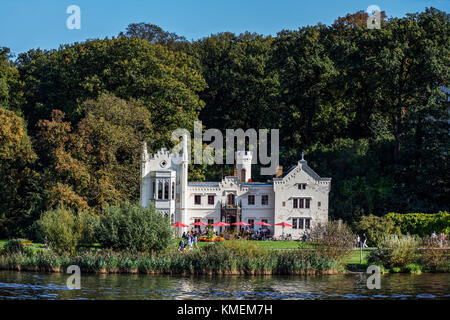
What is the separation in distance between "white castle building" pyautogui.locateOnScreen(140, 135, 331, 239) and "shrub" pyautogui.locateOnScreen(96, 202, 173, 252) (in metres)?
15.3

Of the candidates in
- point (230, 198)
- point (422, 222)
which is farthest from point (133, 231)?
point (422, 222)

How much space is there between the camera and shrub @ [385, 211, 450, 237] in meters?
57.4

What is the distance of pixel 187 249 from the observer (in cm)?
5244

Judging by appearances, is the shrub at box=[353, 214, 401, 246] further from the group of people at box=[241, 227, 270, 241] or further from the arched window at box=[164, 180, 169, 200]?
the arched window at box=[164, 180, 169, 200]

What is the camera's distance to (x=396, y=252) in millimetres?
47062

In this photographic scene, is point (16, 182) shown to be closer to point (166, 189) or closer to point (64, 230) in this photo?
point (166, 189)

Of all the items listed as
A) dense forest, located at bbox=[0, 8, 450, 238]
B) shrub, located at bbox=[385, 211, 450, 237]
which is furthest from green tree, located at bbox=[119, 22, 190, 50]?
shrub, located at bbox=[385, 211, 450, 237]

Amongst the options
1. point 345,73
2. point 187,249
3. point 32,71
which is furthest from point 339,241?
point 32,71

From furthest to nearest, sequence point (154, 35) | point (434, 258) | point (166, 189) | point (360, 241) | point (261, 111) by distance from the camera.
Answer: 1. point (154, 35)
2. point (261, 111)
3. point (166, 189)
4. point (360, 241)
5. point (434, 258)

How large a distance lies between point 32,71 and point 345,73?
33.8 meters

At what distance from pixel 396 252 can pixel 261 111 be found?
Result: 36107 mm

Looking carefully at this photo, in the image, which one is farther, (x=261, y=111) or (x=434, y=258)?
(x=261, y=111)

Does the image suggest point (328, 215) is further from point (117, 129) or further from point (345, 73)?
point (117, 129)

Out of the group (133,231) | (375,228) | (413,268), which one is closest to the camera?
(413,268)
